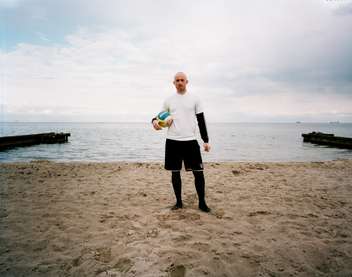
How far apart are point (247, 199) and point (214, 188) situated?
1.18 meters

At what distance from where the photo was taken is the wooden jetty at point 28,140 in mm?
24828

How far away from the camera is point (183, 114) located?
4621 mm

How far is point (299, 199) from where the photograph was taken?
223 inches

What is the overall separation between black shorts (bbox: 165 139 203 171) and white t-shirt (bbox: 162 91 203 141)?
0.11m

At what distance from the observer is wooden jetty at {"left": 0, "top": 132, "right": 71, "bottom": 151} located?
977 inches

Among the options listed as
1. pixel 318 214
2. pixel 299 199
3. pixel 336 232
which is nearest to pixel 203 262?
pixel 336 232

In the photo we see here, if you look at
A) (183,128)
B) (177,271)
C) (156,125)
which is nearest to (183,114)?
(183,128)

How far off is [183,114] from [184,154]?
2.43 feet

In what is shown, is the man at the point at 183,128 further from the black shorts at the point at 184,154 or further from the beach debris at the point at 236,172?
the beach debris at the point at 236,172

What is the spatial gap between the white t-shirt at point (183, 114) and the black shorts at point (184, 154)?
0.36ft

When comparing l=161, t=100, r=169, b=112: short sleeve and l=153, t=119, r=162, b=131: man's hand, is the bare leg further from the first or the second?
l=161, t=100, r=169, b=112: short sleeve

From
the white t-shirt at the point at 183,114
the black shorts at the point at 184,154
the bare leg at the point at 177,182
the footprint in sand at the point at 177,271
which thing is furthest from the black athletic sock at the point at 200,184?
the footprint in sand at the point at 177,271

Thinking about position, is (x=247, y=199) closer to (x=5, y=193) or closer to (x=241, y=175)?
(x=241, y=175)

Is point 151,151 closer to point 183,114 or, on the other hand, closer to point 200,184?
point 200,184
